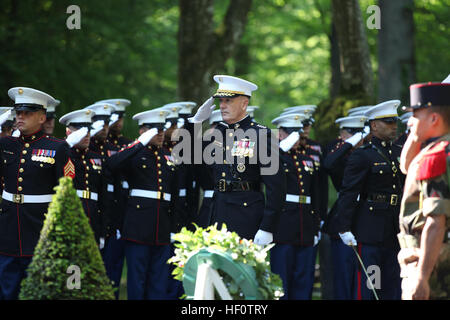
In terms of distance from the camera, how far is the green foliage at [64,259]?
16.6ft

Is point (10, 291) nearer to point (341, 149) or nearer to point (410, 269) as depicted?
point (410, 269)

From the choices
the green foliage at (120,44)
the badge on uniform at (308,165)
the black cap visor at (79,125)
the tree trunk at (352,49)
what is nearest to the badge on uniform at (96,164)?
the black cap visor at (79,125)

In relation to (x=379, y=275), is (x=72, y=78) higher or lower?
higher

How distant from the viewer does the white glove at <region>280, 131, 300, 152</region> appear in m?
9.18

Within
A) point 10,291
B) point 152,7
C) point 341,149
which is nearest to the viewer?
point 10,291

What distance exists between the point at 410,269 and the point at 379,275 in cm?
331

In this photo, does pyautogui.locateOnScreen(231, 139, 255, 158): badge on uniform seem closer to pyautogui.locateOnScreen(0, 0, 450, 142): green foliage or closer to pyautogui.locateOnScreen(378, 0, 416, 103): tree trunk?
pyautogui.locateOnScreen(0, 0, 450, 142): green foliage

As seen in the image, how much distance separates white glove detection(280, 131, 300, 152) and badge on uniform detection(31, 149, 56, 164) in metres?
2.98

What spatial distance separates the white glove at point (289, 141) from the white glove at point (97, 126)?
2185 mm

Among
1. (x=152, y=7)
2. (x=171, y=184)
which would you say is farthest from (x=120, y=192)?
(x=152, y=7)

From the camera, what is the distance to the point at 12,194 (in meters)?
7.38

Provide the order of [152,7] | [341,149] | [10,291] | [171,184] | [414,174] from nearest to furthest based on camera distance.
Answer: [414,174], [10,291], [171,184], [341,149], [152,7]

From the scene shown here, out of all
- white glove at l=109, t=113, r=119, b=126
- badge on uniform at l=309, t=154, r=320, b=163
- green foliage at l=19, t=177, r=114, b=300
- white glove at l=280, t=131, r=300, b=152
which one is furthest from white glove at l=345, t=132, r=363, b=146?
green foliage at l=19, t=177, r=114, b=300

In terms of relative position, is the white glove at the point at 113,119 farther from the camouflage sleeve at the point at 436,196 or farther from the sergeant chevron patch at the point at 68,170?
the camouflage sleeve at the point at 436,196
